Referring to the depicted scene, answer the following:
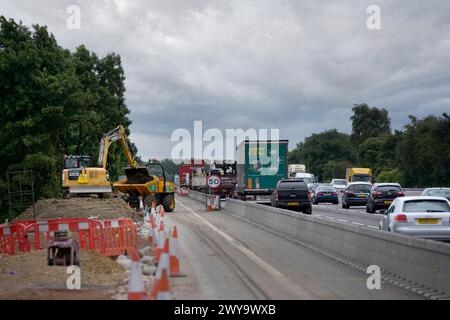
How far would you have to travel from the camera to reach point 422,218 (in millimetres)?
18078

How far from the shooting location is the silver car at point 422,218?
18.0 metres

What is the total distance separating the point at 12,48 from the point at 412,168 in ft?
176

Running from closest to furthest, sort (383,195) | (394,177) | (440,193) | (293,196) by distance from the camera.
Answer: (440,193), (293,196), (383,195), (394,177)

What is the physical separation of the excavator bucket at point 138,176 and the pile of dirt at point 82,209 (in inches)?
131

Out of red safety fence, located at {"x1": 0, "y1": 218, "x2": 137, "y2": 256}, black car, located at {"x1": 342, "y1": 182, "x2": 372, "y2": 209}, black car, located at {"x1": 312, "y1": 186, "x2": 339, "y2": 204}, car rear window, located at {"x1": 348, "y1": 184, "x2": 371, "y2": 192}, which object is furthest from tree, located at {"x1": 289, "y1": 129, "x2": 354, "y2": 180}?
red safety fence, located at {"x1": 0, "y1": 218, "x2": 137, "y2": 256}

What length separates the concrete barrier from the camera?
447 inches

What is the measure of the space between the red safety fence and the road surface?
5.08 ft

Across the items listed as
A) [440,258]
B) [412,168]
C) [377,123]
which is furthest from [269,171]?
[377,123]

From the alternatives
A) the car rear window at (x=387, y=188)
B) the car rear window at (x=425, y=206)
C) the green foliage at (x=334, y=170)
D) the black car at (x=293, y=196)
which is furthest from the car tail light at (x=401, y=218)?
the green foliage at (x=334, y=170)

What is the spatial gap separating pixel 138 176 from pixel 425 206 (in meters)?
24.3

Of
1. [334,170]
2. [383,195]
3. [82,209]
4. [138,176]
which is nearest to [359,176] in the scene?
[383,195]

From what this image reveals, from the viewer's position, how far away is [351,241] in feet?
54.4

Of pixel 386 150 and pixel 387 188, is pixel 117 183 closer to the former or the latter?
pixel 387 188
